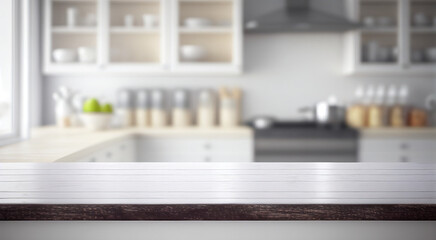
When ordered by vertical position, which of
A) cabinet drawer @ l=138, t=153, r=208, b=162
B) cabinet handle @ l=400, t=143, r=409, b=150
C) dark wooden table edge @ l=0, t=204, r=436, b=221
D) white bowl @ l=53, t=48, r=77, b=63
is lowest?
cabinet drawer @ l=138, t=153, r=208, b=162

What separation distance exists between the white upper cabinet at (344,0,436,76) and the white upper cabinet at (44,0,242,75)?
1.01 metres

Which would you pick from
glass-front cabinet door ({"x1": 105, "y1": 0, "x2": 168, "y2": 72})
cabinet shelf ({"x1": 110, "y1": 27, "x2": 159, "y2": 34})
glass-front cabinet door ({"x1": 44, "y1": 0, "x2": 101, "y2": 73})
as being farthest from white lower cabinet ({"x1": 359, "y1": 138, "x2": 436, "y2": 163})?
glass-front cabinet door ({"x1": 44, "y1": 0, "x2": 101, "y2": 73})

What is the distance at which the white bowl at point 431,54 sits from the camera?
11.2ft

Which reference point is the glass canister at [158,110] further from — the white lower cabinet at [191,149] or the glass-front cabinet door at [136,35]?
the white lower cabinet at [191,149]

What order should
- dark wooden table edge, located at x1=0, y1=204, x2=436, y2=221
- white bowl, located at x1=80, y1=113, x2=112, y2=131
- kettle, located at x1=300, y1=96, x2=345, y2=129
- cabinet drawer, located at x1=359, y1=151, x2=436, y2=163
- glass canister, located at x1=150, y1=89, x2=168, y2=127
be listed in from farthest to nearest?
glass canister, located at x1=150, y1=89, x2=168, y2=127 < kettle, located at x1=300, y1=96, x2=345, y2=129 < cabinet drawer, located at x1=359, y1=151, x2=436, y2=163 < white bowl, located at x1=80, y1=113, x2=112, y2=131 < dark wooden table edge, located at x1=0, y1=204, x2=436, y2=221

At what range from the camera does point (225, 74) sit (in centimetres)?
359

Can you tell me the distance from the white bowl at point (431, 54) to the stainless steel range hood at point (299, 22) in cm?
68

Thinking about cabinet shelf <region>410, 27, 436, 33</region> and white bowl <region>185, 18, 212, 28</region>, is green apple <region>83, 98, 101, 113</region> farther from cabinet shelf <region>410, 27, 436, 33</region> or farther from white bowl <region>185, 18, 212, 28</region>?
cabinet shelf <region>410, 27, 436, 33</region>

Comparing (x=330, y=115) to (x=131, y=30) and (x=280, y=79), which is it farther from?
(x=131, y=30)

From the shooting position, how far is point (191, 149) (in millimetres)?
3133

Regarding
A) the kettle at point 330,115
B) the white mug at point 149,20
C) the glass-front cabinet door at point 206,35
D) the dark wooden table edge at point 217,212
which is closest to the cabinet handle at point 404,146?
the kettle at point 330,115

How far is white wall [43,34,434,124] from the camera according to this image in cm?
375

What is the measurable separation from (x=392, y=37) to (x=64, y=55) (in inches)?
108

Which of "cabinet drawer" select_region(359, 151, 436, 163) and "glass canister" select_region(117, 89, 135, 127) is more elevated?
"glass canister" select_region(117, 89, 135, 127)
